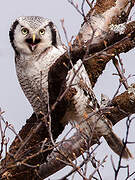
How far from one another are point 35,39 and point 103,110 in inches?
49.6

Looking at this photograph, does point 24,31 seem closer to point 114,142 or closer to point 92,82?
point 92,82

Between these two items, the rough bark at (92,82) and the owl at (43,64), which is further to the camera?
the owl at (43,64)

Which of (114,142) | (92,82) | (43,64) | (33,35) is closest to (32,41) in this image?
(33,35)

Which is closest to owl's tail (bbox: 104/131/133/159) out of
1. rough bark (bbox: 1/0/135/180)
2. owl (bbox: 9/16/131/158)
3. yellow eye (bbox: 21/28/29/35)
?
owl (bbox: 9/16/131/158)

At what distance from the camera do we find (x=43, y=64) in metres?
4.73

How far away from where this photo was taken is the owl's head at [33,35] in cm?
473

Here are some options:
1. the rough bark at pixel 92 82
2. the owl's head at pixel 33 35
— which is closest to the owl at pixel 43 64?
the owl's head at pixel 33 35

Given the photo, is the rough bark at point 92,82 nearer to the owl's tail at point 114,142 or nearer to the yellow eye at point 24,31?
the owl's tail at point 114,142

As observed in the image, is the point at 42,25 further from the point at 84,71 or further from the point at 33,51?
the point at 84,71

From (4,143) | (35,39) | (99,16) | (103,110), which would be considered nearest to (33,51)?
(35,39)

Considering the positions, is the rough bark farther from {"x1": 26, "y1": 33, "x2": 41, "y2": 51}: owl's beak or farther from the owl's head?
{"x1": 26, "y1": 33, "x2": 41, "y2": 51}: owl's beak

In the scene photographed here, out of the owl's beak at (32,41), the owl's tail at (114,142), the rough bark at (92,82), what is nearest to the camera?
the rough bark at (92,82)

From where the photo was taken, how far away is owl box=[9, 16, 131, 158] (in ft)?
15.5

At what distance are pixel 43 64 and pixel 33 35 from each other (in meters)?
0.29
